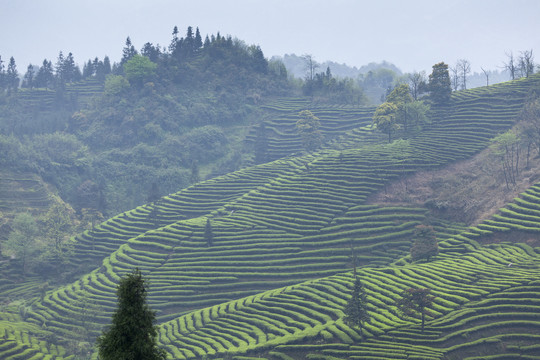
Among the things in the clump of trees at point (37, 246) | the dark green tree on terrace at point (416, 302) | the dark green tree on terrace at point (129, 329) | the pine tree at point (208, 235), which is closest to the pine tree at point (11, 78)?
the clump of trees at point (37, 246)

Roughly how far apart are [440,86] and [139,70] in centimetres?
6238

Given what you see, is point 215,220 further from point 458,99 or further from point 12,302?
point 458,99

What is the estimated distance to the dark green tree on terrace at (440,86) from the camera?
9219 centimetres

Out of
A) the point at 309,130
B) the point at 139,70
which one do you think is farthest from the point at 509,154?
the point at 139,70

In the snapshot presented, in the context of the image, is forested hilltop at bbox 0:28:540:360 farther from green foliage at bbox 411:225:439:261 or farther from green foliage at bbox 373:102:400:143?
green foliage at bbox 373:102:400:143

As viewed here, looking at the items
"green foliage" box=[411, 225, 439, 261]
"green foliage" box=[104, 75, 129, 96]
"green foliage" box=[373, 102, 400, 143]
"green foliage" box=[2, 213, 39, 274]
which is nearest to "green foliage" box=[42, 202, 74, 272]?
"green foliage" box=[2, 213, 39, 274]

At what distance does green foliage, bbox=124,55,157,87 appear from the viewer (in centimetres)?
11586

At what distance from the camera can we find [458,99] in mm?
93375

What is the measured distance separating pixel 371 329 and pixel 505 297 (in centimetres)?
1134

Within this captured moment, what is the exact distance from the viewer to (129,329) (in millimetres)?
19000

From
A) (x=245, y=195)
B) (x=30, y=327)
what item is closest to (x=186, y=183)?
(x=245, y=195)

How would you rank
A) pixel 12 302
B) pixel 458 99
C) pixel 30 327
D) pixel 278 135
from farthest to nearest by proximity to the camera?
pixel 278 135, pixel 458 99, pixel 12 302, pixel 30 327

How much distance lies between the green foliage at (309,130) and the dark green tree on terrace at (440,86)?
21.0 meters

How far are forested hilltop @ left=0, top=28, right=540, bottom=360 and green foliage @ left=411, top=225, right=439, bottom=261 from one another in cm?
16
